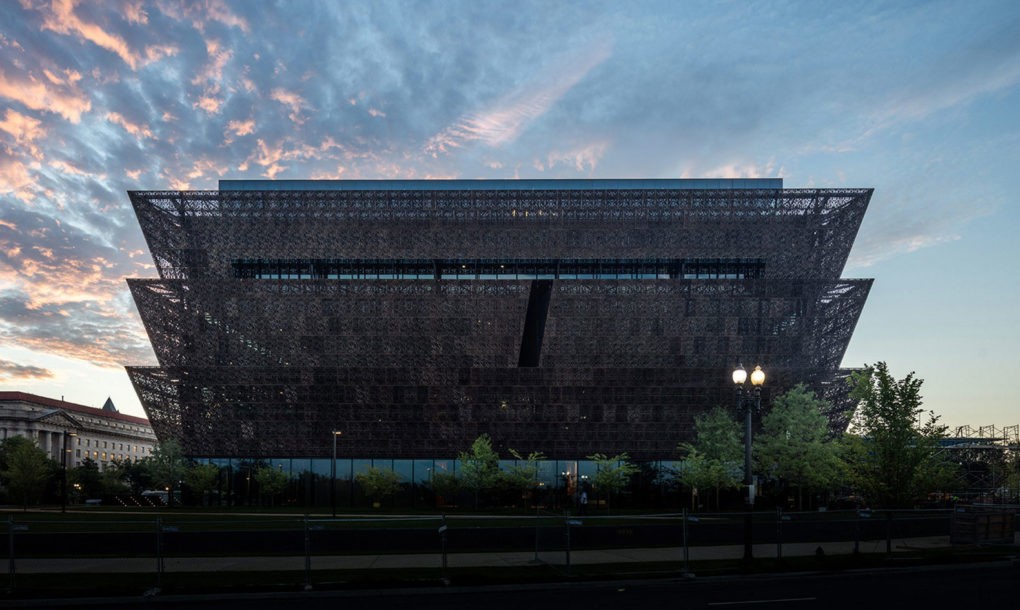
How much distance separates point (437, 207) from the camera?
67.6 m

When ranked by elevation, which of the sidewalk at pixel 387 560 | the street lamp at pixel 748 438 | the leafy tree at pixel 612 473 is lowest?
the leafy tree at pixel 612 473

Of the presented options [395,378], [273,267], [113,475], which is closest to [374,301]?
[395,378]

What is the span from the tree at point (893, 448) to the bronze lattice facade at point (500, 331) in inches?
1301

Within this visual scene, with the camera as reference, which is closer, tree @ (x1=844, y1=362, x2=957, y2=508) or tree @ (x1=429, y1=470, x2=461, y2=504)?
tree @ (x1=844, y1=362, x2=957, y2=508)

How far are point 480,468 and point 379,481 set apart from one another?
10.1 metres

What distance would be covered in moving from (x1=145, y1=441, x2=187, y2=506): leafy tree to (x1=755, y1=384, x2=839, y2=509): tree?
1955 inches

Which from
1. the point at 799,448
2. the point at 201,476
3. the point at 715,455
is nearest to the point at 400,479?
the point at 201,476

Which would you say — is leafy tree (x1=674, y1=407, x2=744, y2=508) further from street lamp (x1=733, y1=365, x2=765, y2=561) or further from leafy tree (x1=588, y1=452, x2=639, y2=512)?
street lamp (x1=733, y1=365, x2=765, y2=561)

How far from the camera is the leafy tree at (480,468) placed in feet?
189

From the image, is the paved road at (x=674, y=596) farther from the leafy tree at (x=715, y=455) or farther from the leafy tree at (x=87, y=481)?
the leafy tree at (x=87, y=481)

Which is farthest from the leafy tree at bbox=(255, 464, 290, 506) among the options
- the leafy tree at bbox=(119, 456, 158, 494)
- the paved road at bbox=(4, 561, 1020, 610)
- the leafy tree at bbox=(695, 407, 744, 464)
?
the paved road at bbox=(4, 561, 1020, 610)

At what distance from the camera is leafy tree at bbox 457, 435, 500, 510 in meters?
57.7

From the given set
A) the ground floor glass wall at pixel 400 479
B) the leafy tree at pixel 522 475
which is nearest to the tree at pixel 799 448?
the ground floor glass wall at pixel 400 479

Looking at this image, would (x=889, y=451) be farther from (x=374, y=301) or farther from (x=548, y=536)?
(x=374, y=301)
